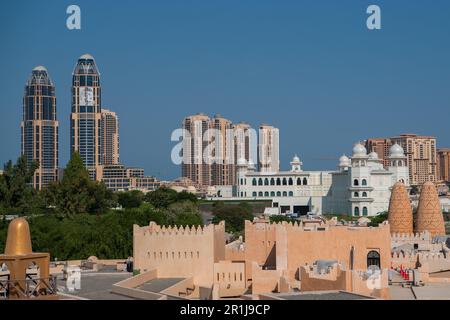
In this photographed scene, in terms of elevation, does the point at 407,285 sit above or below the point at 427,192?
below

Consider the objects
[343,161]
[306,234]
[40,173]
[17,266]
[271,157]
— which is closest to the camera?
[17,266]

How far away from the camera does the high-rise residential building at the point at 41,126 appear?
85550mm

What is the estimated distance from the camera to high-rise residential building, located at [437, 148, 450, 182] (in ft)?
353

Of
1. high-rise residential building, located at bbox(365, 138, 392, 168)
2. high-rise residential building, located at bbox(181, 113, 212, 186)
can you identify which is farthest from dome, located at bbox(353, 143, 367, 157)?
high-rise residential building, located at bbox(365, 138, 392, 168)

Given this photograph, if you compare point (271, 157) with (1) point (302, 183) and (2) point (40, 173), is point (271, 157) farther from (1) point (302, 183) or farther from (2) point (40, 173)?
(2) point (40, 173)

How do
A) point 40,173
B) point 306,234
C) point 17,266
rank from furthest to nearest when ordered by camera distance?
point 40,173 → point 306,234 → point 17,266

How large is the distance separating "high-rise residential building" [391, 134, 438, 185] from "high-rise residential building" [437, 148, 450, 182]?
11.7 m

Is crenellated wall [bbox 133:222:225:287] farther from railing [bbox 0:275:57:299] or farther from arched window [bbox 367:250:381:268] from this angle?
railing [bbox 0:275:57:299]

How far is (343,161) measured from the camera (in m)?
60.8

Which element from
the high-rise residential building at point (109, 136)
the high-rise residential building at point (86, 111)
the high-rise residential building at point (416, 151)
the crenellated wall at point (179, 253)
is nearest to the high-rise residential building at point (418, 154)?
the high-rise residential building at point (416, 151)

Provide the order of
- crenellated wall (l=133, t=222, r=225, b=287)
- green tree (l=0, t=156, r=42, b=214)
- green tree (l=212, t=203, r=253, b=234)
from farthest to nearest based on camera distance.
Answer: green tree (l=212, t=203, r=253, b=234), green tree (l=0, t=156, r=42, b=214), crenellated wall (l=133, t=222, r=225, b=287)

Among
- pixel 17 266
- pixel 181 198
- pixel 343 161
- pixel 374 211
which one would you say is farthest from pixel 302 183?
pixel 17 266
